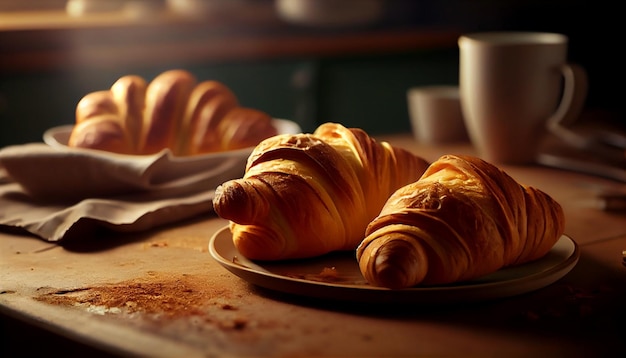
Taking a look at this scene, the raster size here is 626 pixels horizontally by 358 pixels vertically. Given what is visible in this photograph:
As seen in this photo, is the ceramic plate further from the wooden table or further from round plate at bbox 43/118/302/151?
the wooden table

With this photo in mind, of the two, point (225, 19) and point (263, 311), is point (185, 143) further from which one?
point (225, 19)

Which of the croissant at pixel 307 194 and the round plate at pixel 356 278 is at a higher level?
the croissant at pixel 307 194

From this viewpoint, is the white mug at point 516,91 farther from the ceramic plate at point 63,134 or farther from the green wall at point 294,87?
the green wall at point 294,87

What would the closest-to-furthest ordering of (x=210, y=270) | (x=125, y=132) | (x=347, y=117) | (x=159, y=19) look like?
(x=210, y=270)
(x=125, y=132)
(x=159, y=19)
(x=347, y=117)

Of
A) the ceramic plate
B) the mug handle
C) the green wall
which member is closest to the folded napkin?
the ceramic plate

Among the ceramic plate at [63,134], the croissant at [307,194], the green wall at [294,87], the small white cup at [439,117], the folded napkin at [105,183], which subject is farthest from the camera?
the green wall at [294,87]

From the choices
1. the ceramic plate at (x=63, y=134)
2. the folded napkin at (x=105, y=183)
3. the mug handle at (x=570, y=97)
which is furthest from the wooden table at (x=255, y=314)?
the mug handle at (x=570, y=97)

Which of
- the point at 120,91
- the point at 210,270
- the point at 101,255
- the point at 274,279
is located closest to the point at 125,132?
the point at 120,91
